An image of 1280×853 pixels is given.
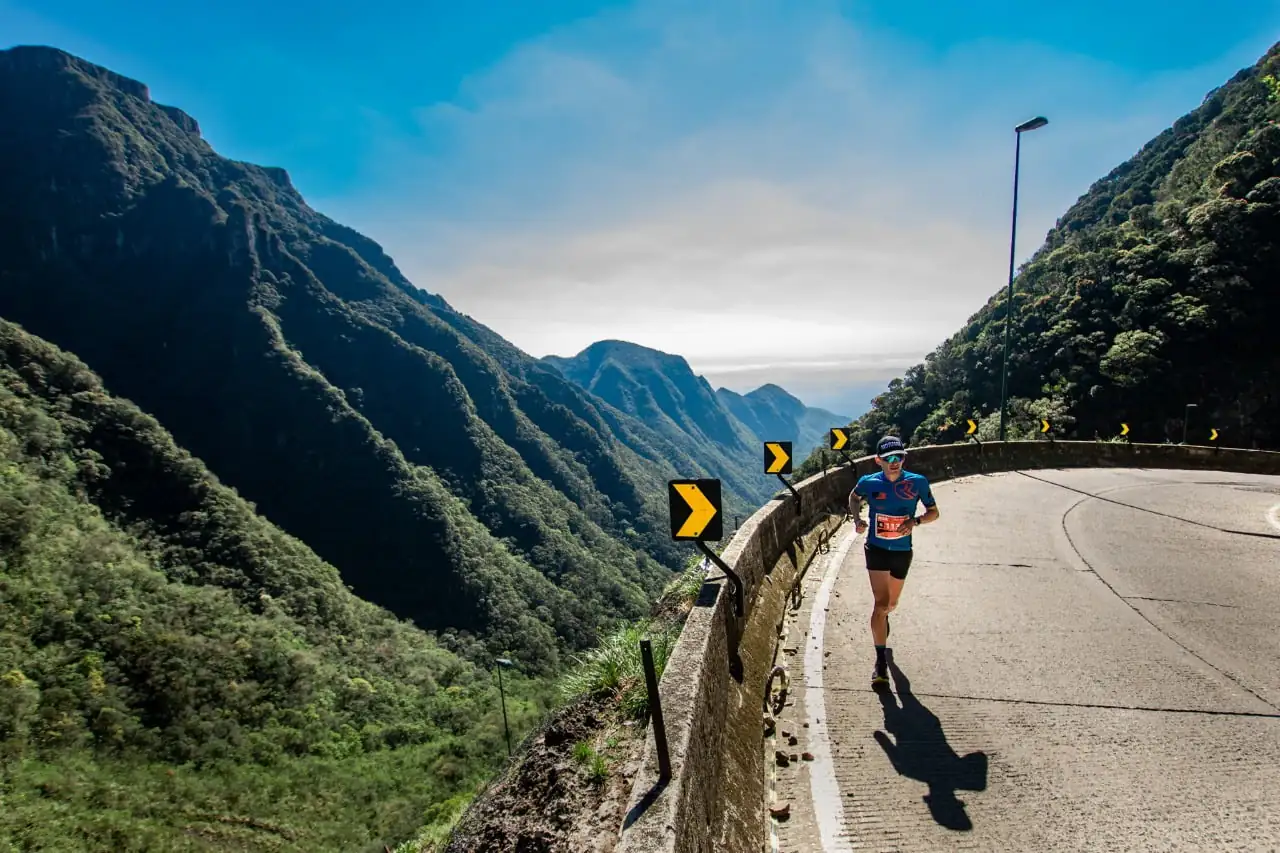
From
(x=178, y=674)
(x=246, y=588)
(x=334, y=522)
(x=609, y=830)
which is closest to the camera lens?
(x=609, y=830)

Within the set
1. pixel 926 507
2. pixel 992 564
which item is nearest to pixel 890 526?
pixel 926 507

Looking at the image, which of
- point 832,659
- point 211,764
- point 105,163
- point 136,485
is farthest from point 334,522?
point 832,659

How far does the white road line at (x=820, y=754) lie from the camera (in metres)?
2.71

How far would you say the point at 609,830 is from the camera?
2473 millimetres

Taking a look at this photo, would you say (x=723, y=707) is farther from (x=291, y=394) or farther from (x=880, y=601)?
(x=291, y=394)

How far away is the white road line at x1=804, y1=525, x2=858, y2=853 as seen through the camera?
271cm

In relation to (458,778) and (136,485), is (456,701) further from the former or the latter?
(136,485)

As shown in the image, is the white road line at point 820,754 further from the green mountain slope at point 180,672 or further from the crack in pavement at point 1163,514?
the green mountain slope at point 180,672

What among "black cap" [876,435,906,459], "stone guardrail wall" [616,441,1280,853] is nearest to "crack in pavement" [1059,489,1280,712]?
"black cap" [876,435,906,459]

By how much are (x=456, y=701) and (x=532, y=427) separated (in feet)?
337

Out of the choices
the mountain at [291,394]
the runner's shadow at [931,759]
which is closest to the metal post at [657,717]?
the runner's shadow at [931,759]

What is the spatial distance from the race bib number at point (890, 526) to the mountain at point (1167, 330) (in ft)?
78.0

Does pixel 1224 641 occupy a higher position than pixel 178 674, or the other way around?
pixel 1224 641

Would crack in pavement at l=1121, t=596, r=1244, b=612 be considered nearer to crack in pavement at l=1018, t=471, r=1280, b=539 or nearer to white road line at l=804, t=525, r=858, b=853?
white road line at l=804, t=525, r=858, b=853
